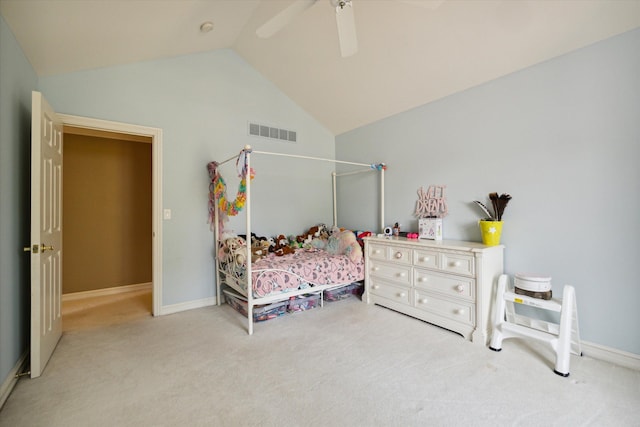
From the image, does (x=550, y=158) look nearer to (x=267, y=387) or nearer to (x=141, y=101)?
(x=267, y=387)

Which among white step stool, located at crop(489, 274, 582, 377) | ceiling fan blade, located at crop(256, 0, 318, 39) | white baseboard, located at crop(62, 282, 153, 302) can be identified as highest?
ceiling fan blade, located at crop(256, 0, 318, 39)

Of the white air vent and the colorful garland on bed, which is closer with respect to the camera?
the colorful garland on bed

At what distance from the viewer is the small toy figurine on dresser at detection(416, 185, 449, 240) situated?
3060 millimetres

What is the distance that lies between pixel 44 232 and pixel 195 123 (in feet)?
6.21

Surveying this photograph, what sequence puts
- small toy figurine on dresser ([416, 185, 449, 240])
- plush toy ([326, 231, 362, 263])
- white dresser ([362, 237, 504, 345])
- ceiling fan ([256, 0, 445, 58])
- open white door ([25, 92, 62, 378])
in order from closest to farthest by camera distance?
ceiling fan ([256, 0, 445, 58]) < open white door ([25, 92, 62, 378]) < white dresser ([362, 237, 504, 345]) < small toy figurine on dresser ([416, 185, 449, 240]) < plush toy ([326, 231, 362, 263])

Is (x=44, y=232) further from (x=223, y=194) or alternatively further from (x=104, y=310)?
(x=104, y=310)

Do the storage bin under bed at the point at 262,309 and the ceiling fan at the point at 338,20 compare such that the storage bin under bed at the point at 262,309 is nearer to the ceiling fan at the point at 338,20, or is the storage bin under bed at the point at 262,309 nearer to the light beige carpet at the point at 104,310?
the light beige carpet at the point at 104,310

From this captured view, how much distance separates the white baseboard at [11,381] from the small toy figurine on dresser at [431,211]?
3453mm

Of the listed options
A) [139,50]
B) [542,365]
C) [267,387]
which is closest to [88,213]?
[139,50]

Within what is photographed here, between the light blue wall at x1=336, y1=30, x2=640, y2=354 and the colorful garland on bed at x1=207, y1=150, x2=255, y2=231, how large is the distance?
2136 mm

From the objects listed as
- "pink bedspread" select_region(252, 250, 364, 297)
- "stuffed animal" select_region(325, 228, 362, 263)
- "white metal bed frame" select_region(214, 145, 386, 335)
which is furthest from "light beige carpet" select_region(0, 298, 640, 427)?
"stuffed animal" select_region(325, 228, 362, 263)

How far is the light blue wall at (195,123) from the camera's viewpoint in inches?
115

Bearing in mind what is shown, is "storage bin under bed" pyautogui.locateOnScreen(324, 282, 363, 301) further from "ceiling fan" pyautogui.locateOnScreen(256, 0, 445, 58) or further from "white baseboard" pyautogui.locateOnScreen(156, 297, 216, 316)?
"ceiling fan" pyautogui.locateOnScreen(256, 0, 445, 58)

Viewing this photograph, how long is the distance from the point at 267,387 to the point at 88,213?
3.73 m
